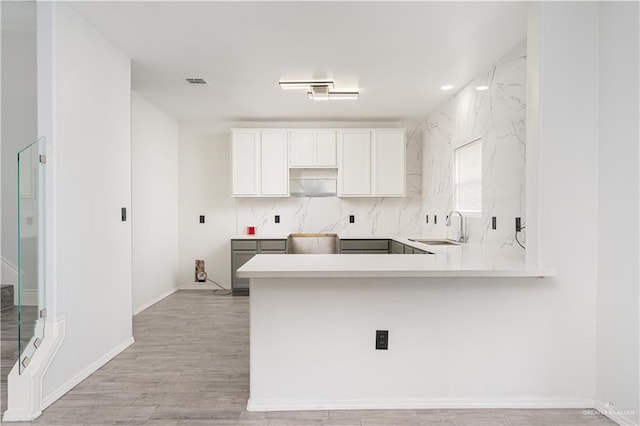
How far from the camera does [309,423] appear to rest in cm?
216

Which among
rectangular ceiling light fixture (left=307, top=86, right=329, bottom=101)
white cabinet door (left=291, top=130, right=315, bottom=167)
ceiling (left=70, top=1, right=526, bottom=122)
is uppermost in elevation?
ceiling (left=70, top=1, right=526, bottom=122)

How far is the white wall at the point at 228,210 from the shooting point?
5.84 m

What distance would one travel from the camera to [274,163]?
18.0 ft

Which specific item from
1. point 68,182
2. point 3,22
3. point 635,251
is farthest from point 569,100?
point 3,22

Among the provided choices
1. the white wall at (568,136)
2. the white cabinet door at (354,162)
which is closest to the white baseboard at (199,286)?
the white cabinet door at (354,162)

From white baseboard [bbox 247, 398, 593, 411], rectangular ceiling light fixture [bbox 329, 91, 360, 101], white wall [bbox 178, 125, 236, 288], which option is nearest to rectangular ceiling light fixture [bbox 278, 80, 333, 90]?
rectangular ceiling light fixture [bbox 329, 91, 360, 101]

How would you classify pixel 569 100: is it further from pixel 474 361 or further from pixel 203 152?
pixel 203 152

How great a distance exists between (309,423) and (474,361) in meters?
0.99

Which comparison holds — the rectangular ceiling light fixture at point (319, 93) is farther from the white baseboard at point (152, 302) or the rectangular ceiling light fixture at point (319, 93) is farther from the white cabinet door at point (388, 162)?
→ the white baseboard at point (152, 302)

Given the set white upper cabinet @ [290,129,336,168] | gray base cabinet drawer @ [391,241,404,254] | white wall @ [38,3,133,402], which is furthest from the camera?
white upper cabinet @ [290,129,336,168]

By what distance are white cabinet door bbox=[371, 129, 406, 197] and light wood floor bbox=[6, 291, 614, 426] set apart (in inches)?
109

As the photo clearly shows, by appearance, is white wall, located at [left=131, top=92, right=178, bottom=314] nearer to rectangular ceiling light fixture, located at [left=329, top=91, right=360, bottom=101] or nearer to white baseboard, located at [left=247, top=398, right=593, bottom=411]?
rectangular ceiling light fixture, located at [left=329, top=91, right=360, bottom=101]

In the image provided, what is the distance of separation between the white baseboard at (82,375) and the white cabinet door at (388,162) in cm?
348

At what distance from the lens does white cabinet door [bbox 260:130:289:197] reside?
548cm
